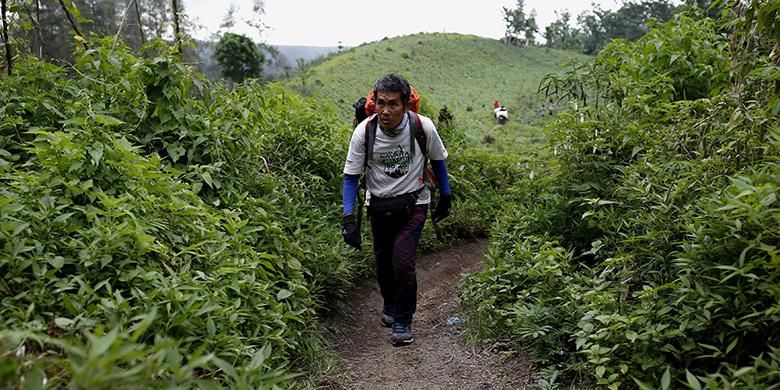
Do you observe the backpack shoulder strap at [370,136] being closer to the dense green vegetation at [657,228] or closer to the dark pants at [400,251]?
the dark pants at [400,251]

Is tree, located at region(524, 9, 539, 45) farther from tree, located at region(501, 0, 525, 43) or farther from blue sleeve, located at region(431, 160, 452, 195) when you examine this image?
blue sleeve, located at region(431, 160, 452, 195)

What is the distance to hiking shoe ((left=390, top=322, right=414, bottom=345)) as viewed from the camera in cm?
457

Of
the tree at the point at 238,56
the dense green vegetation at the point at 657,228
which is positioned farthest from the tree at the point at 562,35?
the dense green vegetation at the point at 657,228

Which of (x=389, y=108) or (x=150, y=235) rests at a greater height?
(x=389, y=108)

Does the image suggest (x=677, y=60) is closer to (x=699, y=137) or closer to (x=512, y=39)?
(x=699, y=137)

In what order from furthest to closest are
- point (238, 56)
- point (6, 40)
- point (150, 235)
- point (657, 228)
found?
point (238, 56)
point (6, 40)
point (657, 228)
point (150, 235)

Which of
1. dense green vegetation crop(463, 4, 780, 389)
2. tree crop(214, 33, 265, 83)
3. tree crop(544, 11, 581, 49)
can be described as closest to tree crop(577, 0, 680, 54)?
tree crop(544, 11, 581, 49)

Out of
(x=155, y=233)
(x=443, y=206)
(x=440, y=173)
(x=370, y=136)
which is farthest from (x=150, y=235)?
(x=443, y=206)

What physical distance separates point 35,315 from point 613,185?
12.6ft

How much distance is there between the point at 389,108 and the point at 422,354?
1.85 meters

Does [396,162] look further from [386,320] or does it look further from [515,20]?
[515,20]

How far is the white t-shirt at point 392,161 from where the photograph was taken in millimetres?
4480

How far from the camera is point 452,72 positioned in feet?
108

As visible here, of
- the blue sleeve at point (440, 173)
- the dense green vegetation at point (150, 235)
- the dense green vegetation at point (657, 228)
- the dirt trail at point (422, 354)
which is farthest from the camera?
the blue sleeve at point (440, 173)
